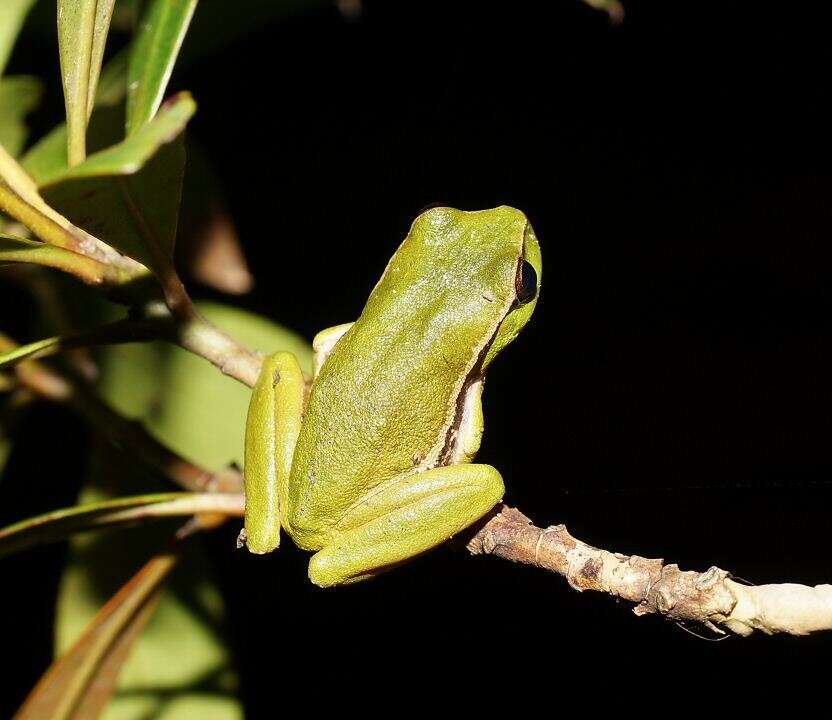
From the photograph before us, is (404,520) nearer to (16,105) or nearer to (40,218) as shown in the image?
(40,218)

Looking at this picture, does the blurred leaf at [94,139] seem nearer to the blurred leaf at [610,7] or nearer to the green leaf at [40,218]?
the green leaf at [40,218]

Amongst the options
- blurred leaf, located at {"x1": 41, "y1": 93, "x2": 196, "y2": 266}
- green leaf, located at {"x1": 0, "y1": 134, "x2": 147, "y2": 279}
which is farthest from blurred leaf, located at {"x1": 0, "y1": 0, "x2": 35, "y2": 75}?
blurred leaf, located at {"x1": 41, "y1": 93, "x2": 196, "y2": 266}

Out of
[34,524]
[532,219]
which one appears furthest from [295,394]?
[532,219]

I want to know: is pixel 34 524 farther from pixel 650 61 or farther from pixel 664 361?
pixel 650 61

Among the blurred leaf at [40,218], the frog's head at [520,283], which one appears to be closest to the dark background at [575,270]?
the frog's head at [520,283]

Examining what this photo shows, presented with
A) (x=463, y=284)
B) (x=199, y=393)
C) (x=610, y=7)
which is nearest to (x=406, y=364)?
(x=463, y=284)
